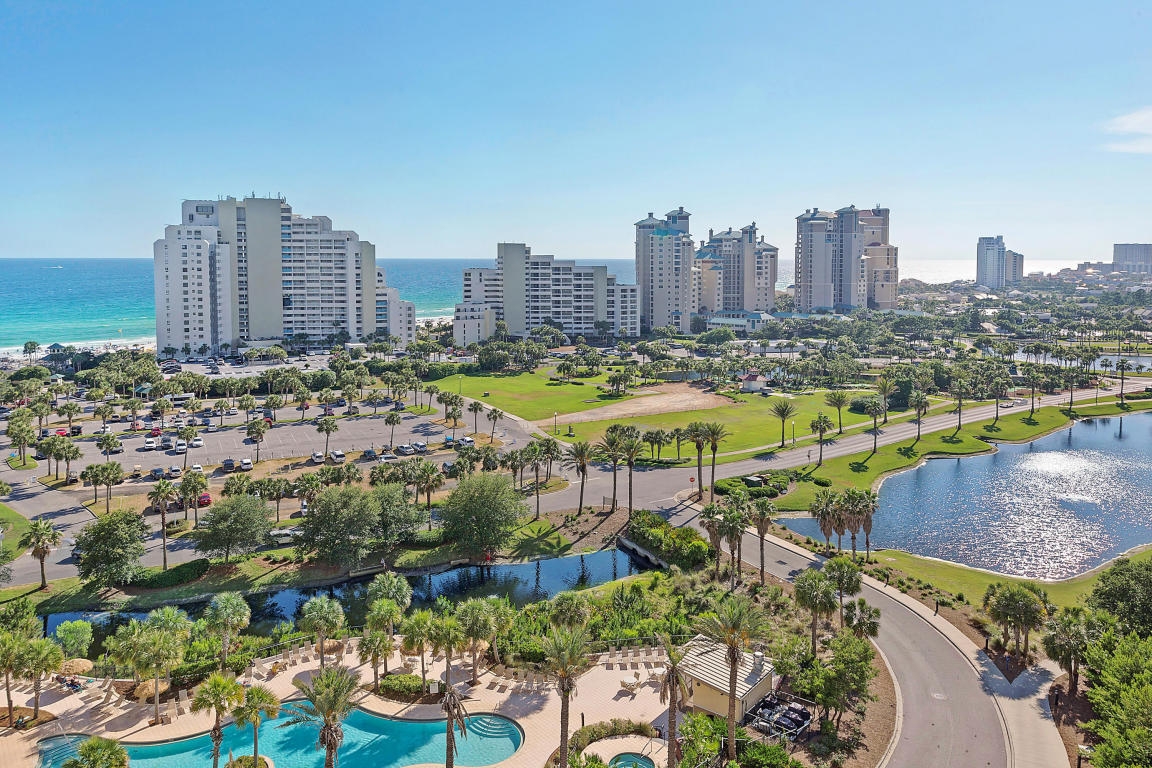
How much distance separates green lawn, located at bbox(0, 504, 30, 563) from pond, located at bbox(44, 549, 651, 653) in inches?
458

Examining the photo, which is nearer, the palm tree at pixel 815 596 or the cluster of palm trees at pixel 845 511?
the palm tree at pixel 815 596

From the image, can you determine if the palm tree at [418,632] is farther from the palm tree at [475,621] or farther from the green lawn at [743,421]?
the green lawn at [743,421]

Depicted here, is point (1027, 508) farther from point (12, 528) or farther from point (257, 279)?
point (257, 279)

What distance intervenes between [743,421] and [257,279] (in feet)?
382

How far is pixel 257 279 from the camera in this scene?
16875 cm

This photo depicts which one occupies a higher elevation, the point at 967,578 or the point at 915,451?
the point at 915,451

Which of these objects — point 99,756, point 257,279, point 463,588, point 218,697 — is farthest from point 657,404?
point 257,279

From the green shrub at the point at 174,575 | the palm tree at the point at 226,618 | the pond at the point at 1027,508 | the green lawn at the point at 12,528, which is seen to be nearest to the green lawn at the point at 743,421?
the pond at the point at 1027,508

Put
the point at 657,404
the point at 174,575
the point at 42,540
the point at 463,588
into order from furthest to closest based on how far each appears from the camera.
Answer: the point at 657,404
the point at 463,588
the point at 174,575
the point at 42,540

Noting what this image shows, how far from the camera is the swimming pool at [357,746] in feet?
109

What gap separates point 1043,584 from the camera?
5400 centimetres

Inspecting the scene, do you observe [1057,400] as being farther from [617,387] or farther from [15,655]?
[15,655]

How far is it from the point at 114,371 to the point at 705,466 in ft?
312

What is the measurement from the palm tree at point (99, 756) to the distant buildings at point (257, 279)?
145 meters
